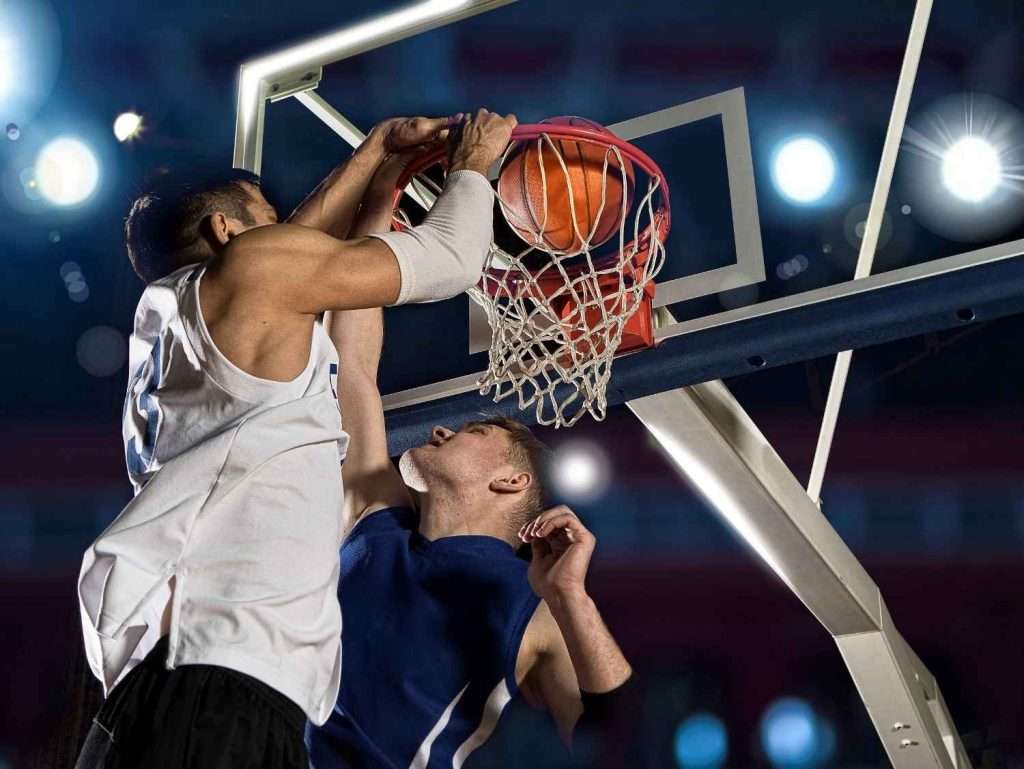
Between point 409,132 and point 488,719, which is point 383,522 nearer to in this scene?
point 488,719

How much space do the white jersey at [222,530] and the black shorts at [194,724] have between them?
0.08ft

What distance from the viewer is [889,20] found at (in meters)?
4.18

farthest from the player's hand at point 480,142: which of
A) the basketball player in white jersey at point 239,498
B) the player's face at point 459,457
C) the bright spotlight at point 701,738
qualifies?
the bright spotlight at point 701,738

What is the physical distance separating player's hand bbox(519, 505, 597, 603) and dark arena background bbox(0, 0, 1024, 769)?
32 cm

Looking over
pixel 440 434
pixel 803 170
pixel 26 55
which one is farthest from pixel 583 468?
pixel 440 434

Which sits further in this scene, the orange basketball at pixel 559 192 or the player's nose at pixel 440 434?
the player's nose at pixel 440 434

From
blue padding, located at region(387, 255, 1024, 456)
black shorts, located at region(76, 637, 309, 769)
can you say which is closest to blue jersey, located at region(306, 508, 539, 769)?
blue padding, located at region(387, 255, 1024, 456)

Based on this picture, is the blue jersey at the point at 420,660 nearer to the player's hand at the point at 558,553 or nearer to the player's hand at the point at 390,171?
the player's hand at the point at 558,553

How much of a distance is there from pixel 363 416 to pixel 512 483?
44 centimetres

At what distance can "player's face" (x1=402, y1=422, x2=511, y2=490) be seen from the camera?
2.97 m

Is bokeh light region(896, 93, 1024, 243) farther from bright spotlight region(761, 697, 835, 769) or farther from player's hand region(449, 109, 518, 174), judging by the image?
bright spotlight region(761, 697, 835, 769)

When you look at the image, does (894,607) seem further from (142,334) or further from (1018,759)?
(142,334)

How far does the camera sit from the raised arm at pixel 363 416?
9.21 ft

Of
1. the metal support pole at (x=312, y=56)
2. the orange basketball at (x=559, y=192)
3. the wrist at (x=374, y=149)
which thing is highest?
the metal support pole at (x=312, y=56)
